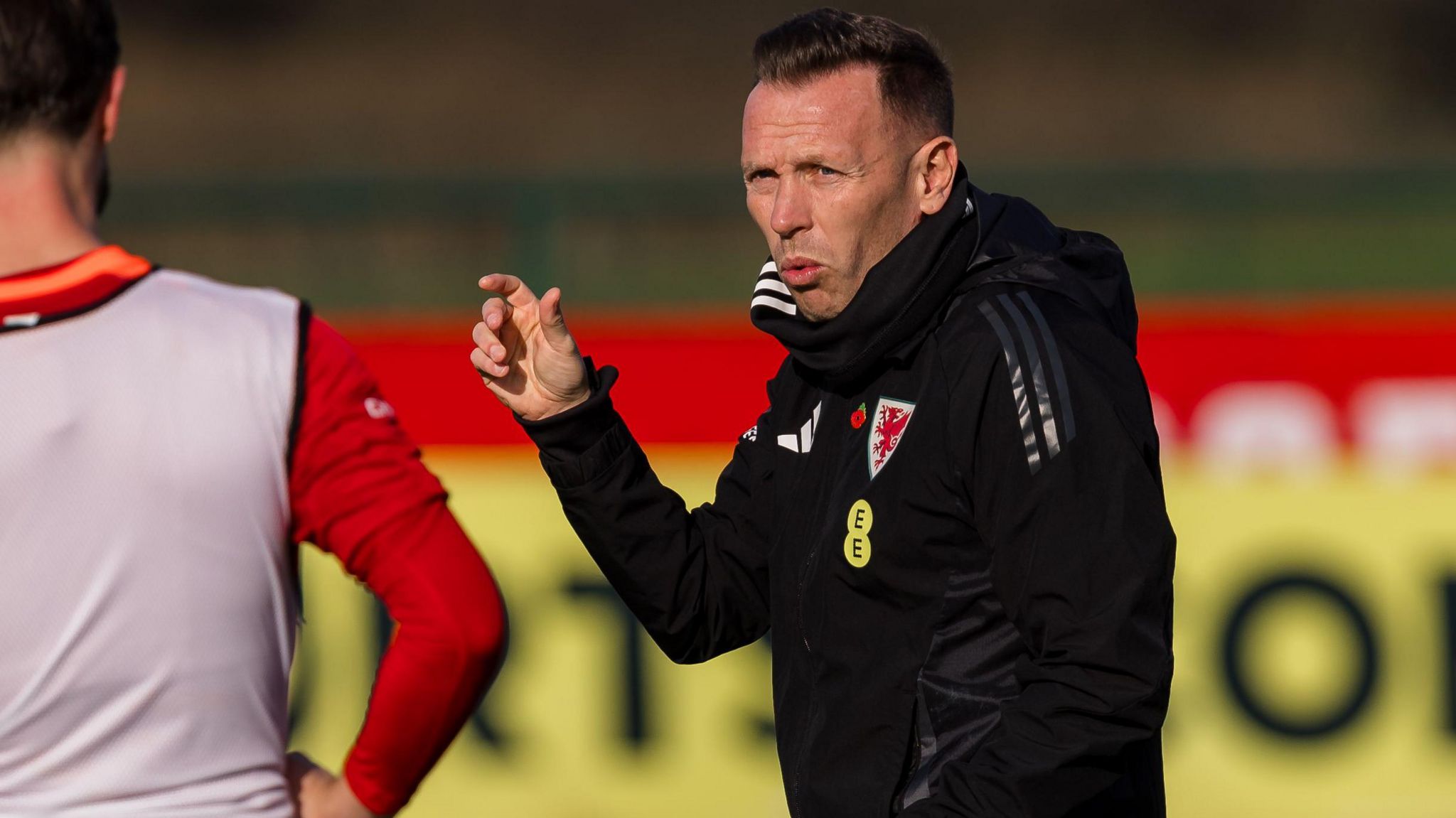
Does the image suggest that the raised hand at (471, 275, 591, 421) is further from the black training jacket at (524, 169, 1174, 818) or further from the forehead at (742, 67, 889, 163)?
the forehead at (742, 67, 889, 163)

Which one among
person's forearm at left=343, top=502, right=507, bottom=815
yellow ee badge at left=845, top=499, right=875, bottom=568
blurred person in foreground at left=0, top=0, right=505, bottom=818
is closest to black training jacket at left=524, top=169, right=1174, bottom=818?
yellow ee badge at left=845, top=499, right=875, bottom=568

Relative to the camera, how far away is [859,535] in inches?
95.0

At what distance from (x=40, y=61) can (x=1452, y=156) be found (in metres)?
9.71

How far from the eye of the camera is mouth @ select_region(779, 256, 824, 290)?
260 cm

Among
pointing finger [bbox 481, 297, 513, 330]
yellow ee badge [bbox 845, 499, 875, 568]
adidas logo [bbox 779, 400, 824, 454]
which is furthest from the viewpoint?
adidas logo [bbox 779, 400, 824, 454]

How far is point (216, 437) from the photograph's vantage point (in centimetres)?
182

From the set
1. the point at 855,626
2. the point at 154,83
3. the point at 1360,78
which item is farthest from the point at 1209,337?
the point at 154,83

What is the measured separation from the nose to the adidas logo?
0.87 ft

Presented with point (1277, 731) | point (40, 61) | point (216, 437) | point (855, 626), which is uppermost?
point (40, 61)

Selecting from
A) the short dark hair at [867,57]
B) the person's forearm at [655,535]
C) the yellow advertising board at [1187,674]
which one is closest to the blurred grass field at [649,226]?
the yellow advertising board at [1187,674]

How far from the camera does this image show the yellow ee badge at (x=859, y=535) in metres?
2.40

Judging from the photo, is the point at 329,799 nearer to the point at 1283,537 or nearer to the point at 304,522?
the point at 304,522

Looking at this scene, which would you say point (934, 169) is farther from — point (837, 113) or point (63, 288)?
point (63, 288)

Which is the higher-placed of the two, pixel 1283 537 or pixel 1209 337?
pixel 1209 337
